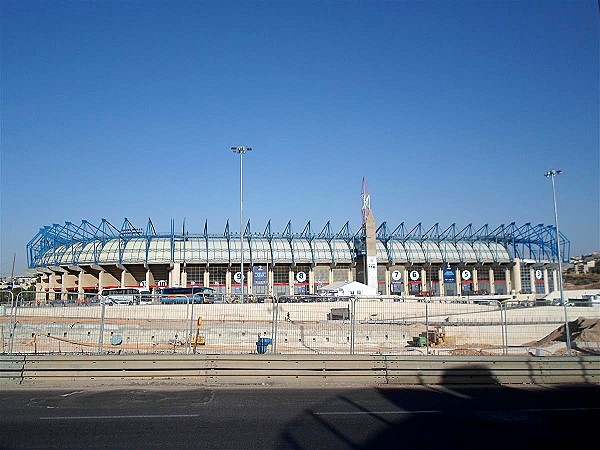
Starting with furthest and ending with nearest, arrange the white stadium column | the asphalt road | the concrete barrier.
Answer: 1. the white stadium column
2. the concrete barrier
3. the asphalt road

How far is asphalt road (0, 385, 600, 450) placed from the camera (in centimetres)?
920

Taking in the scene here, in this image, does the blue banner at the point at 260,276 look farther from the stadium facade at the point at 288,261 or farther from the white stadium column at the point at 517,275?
the white stadium column at the point at 517,275

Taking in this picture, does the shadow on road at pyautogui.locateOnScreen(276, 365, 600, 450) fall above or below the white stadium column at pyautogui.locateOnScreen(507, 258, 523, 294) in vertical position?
below

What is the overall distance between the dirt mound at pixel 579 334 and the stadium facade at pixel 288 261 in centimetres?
4251

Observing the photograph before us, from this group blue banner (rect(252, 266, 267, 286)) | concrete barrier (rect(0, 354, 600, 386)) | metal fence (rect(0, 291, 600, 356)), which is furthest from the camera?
blue banner (rect(252, 266, 267, 286))

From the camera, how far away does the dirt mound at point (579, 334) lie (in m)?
30.4

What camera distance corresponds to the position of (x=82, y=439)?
9.23 metres

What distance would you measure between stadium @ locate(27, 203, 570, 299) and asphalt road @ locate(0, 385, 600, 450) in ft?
204

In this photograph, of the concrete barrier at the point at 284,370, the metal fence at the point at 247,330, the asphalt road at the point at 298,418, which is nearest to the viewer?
the asphalt road at the point at 298,418

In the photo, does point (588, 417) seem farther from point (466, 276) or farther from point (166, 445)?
point (466, 276)

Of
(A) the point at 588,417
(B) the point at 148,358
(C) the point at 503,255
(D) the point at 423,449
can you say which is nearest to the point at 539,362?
(A) the point at 588,417

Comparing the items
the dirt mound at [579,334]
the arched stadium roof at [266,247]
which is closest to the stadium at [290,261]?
the arched stadium roof at [266,247]

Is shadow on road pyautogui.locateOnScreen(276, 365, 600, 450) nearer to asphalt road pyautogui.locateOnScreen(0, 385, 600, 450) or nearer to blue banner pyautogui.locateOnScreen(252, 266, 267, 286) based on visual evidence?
asphalt road pyautogui.locateOnScreen(0, 385, 600, 450)

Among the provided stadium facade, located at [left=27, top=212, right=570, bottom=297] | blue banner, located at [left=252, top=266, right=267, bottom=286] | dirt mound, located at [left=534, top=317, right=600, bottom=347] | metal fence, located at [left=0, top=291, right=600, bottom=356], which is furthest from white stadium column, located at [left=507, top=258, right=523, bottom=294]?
metal fence, located at [left=0, top=291, right=600, bottom=356]
